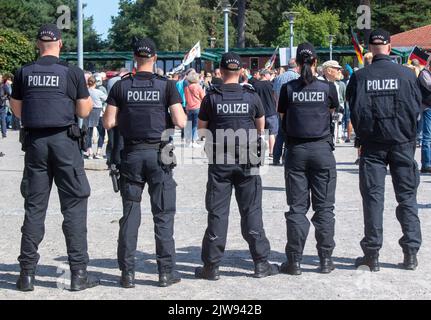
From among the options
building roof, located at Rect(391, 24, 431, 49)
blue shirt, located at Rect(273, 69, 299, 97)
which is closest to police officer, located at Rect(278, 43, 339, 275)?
blue shirt, located at Rect(273, 69, 299, 97)

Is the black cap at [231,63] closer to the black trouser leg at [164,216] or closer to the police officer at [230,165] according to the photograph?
the police officer at [230,165]

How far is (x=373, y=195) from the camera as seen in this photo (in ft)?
23.7

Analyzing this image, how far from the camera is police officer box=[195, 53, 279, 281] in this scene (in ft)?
22.9

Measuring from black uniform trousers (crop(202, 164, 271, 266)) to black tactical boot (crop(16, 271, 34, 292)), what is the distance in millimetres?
1423

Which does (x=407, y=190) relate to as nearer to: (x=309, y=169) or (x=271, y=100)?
(x=309, y=169)

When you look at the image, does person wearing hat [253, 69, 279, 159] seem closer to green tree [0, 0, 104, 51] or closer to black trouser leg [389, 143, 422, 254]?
black trouser leg [389, 143, 422, 254]

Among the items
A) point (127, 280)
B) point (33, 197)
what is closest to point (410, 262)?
point (127, 280)

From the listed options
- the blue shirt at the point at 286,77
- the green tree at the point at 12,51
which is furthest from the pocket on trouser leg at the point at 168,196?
the green tree at the point at 12,51

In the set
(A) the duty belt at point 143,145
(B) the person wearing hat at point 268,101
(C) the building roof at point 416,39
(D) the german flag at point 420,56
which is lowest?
(A) the duty belt at point 143,145

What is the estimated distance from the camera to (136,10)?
8062 cm

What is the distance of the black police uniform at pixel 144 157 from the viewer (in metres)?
6.71

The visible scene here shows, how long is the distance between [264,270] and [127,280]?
1175 mm
